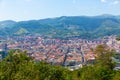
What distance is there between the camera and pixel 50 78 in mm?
25641

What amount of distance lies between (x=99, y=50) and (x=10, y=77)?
2085 cm

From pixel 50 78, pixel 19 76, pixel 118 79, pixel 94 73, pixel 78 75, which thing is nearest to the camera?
pixel 19 76

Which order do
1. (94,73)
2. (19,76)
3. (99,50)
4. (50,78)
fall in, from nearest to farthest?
1. (19,76)
2. (50,78)
3. (94,73)
4. (99,50)

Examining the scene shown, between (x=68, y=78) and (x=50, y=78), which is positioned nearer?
(x=50, y=78)

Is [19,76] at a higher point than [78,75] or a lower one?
higher

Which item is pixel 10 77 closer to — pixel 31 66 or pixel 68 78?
pixel 31 66

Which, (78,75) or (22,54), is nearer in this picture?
(22,54)

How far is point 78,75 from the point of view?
38.9 metres

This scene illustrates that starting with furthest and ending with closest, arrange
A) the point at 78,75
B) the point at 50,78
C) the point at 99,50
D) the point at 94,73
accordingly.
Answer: the point at 99,50 → the point at 78,75 → the point at 94,73 → the point at 50,78

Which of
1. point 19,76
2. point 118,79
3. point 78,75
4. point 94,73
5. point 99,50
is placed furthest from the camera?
point 99,50

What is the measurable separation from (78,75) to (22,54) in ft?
41.8

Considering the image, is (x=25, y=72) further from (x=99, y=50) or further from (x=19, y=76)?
(x=99, y=50)

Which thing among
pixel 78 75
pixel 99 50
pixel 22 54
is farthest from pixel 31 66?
pixel 99 50

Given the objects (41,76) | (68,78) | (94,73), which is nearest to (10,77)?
(41,76)
